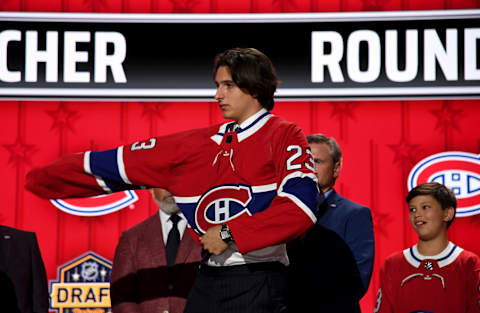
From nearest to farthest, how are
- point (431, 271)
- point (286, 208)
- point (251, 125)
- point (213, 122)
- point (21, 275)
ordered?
point (286, 208)
point (251, 125)
point (431, 271)
point (21, 275)
point (213, 122)

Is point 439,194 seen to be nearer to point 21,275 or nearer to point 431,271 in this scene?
point 431,271

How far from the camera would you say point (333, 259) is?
9.68ft

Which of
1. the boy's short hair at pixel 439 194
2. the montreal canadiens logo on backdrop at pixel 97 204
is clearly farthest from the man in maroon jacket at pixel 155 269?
the boy's short hair at pixel 439 194

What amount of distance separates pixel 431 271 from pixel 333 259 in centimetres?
65

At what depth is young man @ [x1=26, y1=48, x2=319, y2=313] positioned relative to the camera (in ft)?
6.21

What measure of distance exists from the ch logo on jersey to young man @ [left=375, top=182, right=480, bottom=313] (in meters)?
1.62

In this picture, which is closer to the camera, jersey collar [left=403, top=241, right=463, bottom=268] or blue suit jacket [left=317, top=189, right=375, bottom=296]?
blue suit jacket [left=317, top=189, right=375, bottom=296]

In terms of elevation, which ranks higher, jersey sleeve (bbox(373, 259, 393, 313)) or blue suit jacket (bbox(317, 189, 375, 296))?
blue suit jacket (bbox(317, 189, 375, 296))

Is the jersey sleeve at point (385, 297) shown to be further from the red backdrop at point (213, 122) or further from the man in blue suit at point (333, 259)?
the red backdrop at point (213, 122)

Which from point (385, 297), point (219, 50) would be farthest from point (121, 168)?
point (219, 50)

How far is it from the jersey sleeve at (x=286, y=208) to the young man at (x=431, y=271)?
5.14 ft

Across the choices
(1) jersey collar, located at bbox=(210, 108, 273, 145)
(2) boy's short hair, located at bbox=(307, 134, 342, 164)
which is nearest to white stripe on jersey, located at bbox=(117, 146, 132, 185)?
(1) jersey collar, located at bbox=(210, 108, 273, 145)

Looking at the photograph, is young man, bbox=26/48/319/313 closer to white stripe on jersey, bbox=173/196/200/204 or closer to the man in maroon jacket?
white stripe on jersey, bbox=173/196/200/204

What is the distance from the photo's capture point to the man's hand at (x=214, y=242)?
1.89 m
